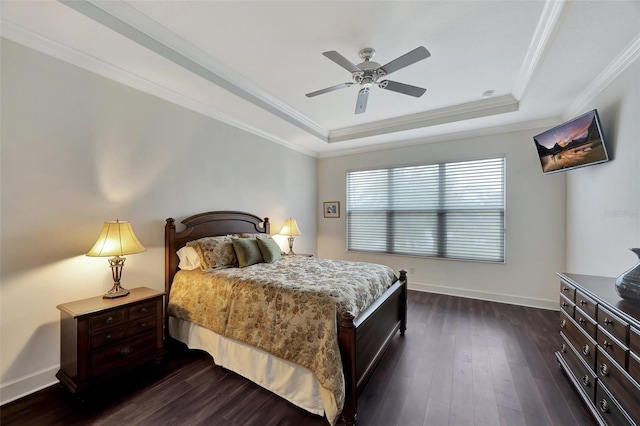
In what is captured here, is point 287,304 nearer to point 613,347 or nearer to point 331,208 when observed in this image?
point 613,347

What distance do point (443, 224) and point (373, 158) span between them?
182cm

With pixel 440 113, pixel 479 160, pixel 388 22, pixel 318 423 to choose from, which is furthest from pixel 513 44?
pixel 318 423

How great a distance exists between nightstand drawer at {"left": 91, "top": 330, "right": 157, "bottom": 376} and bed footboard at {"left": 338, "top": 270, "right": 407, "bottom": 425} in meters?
1.77

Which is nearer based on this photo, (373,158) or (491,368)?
(491,368)

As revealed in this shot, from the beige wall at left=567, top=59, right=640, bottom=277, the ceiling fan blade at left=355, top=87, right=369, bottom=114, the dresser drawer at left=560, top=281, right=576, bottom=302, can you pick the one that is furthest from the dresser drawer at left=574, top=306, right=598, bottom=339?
the ceiling fan blade at left=355, top=87, right=369, bottom=114

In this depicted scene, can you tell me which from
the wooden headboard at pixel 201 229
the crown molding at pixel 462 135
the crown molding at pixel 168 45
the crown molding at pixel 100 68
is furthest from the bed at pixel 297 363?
the crown molding at pixel 462 135

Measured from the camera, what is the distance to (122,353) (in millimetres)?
2141

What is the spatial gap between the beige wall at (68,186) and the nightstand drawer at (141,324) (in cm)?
53

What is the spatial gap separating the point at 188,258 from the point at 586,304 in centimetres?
356

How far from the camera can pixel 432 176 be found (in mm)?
4598

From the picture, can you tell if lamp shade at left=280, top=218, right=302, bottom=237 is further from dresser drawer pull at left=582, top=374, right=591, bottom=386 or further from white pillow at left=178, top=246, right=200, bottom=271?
dresser drawer pull at left=582, top=374, right=591, bottom=386

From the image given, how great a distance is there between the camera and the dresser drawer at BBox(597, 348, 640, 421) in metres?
1.35

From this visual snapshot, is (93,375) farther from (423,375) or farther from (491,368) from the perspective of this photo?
(491,368)

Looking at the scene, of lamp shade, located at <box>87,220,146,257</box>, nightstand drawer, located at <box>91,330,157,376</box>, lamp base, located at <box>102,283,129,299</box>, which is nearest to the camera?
nightstand drawer, located at <box>91,330,157,376</box>
